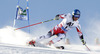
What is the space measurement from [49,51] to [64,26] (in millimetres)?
1942

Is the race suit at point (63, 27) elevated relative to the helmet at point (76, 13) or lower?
lower

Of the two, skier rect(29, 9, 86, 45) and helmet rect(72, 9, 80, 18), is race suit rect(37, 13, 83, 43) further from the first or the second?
helmet rect(72, 9, 80, 18)

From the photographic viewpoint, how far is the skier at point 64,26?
5.64m

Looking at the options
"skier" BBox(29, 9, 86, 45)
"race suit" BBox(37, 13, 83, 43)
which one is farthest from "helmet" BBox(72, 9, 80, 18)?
"race suit" BBox(37, 13, 83, 43)

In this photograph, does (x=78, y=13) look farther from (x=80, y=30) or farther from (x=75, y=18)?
(x=80, y=30)

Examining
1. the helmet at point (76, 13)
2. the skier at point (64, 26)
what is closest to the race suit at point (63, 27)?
the skier at point (64, 26)

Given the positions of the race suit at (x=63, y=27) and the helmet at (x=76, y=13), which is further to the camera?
the race suit at (x=63, y=27)

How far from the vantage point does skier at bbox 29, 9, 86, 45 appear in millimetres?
5638

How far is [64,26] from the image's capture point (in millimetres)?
5734

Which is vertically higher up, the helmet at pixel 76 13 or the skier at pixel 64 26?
the helmet at pixel 76 13

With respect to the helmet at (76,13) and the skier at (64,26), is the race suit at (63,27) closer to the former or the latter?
the skier at (64,26)

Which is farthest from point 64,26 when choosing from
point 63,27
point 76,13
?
point 76,13

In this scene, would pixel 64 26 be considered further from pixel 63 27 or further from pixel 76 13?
pixel 76 13

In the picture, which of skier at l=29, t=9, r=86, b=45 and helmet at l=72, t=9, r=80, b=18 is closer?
helmet at l=72, t=9, r=80, b=18
